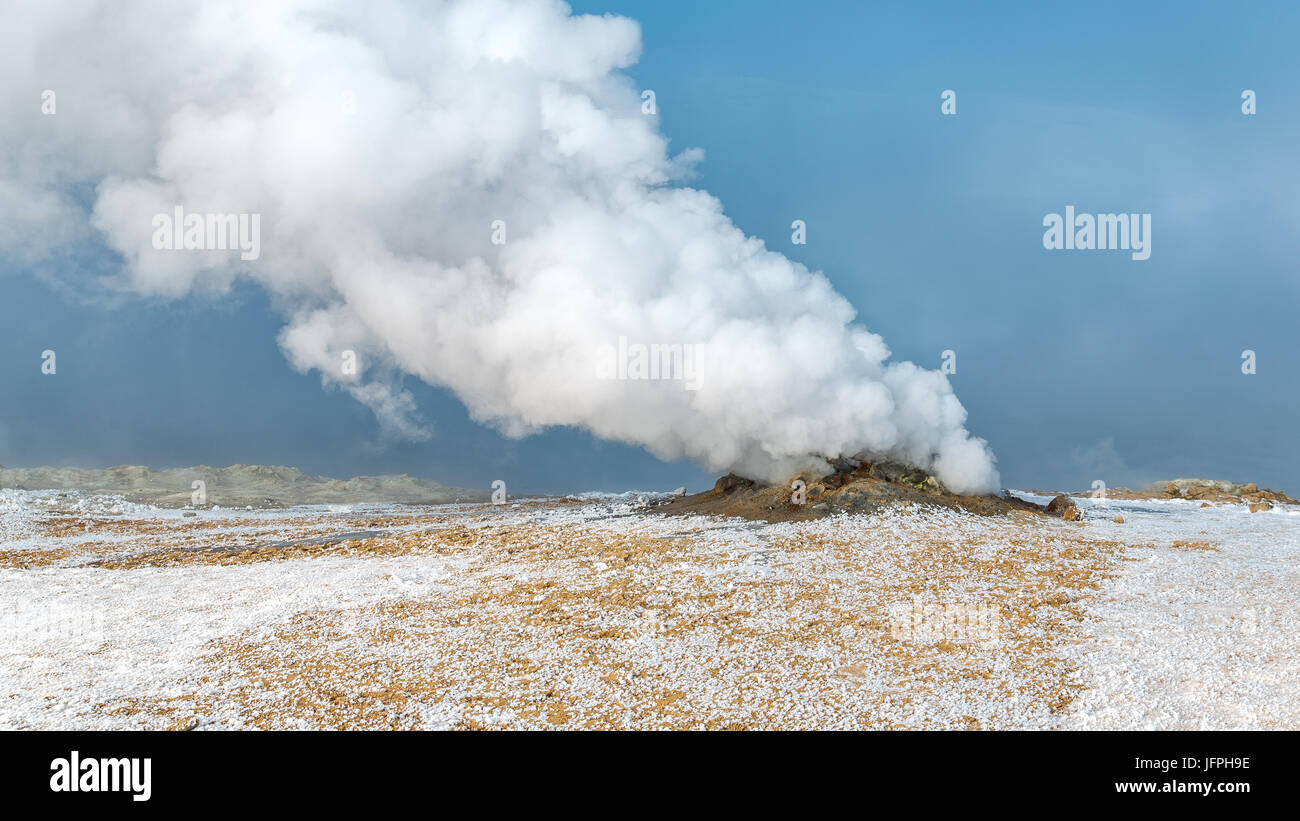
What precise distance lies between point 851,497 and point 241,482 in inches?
3619

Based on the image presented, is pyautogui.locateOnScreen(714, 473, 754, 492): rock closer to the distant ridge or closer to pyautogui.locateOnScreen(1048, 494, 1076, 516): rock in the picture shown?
pyautogui.locateOnScreen(1048, 494, 1076, 516): rock

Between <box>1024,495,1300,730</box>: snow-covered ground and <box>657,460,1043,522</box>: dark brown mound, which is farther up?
<box>657,460,1043,522</box>: dark brown mound

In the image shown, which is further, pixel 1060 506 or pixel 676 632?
pixel 1060 506

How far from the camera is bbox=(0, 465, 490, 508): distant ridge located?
7988 centimetres

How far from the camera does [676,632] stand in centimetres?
1166

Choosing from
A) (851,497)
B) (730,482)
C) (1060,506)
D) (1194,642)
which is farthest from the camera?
(730,482)

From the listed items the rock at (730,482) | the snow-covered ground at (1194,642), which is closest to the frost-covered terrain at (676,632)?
the snow-covered ground at (1194,642)

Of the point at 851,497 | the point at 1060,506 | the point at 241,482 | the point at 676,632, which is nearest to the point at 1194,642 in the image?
the point at 676,632

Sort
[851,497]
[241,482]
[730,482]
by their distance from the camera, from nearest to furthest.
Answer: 1. [851,497]
2. [730,482]
3. [241,482]

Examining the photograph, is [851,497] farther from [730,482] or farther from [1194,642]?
[1194,642]

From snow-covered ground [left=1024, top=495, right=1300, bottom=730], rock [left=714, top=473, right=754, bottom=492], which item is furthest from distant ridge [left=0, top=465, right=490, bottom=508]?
snow-covered ground [left=1024, top=495, right=1300, bottom=730]

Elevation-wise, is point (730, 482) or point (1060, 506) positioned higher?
point (730, 482)

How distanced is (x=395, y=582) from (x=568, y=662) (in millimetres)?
7891

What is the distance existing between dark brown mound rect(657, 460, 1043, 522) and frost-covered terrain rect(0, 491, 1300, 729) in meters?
3.19
